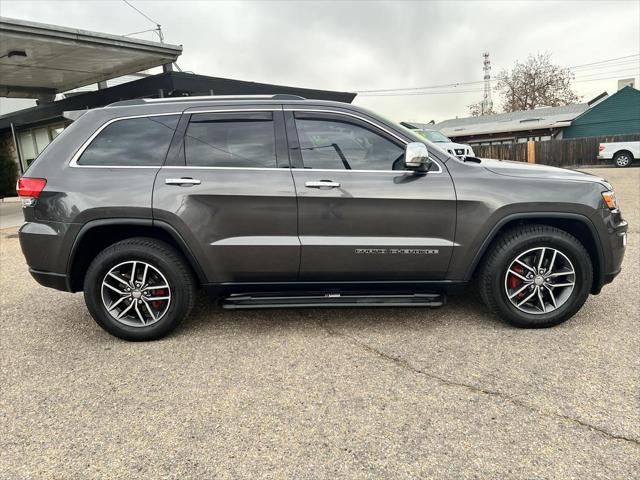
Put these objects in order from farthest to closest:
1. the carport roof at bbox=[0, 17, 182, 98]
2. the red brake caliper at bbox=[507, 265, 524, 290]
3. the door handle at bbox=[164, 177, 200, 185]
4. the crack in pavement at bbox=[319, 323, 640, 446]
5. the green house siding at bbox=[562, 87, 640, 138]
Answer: the green house siding at bbox=[562, 87, 640, 138], the carport roof at bbox=[0, 17, 182, 98], the red brake caliper at bbox=[507, 265, 524, 290], the door handle at bbox=[164, 177, 200, 185], the crack in pavement at bbox=[319, 323, 640, 446]

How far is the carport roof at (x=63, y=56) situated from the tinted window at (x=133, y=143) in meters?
6.75

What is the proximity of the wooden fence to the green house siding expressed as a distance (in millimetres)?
7598

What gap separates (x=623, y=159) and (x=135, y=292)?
25402 millimetres

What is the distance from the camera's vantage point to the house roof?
32.3 meters

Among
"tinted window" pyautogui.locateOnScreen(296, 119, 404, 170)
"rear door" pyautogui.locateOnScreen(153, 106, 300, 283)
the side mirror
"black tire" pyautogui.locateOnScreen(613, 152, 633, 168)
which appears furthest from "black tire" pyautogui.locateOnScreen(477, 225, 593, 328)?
"black tire" pyautogui.locateOnScreen(613, 152, 633, 168)

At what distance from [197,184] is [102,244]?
1.02m

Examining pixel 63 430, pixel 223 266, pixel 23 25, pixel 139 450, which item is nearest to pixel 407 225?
pixel 223 266

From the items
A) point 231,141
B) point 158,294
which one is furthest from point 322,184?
point 158,294

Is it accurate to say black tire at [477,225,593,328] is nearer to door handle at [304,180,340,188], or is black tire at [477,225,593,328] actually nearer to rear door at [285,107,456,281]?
rear door at [285,107,456,281]

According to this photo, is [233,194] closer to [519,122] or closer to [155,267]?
[155,267]

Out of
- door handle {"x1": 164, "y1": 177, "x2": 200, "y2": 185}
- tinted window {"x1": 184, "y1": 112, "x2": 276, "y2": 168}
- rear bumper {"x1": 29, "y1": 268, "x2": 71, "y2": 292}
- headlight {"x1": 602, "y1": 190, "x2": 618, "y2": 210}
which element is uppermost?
tinted window {"x1": 184, "y1": 112, "x2": 276, "y2": 168}

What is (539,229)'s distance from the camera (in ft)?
11.1

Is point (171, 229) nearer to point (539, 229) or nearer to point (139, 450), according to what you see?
point (139, 450)

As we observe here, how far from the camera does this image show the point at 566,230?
3559 mm
